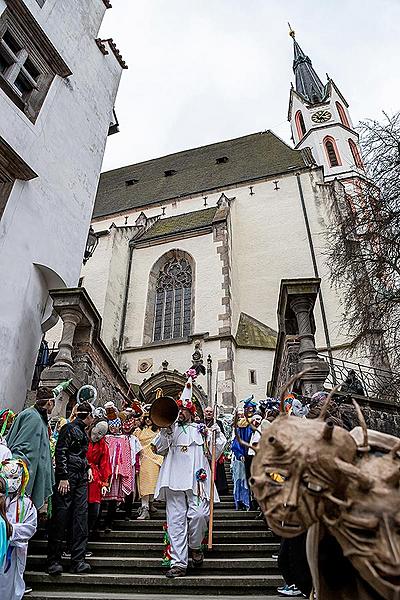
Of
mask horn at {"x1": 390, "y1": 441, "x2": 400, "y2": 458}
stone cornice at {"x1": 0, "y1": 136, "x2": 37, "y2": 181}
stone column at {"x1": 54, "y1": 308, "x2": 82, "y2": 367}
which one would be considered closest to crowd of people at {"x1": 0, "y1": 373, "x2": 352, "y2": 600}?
mask horn at {"x1": 390, "y1": 441, "x2": 400, "y2": 458}

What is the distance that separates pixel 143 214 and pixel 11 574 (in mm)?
20827

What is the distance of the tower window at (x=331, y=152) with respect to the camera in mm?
25953

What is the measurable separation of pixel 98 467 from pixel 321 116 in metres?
30.2

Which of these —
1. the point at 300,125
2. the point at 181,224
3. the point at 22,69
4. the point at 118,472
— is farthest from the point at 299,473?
the point at 300,125

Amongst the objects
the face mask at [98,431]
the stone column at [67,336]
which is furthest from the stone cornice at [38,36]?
the face mask at [98,431]

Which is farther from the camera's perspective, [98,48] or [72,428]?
[98,48]

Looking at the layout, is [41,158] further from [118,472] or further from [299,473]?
[299,473]

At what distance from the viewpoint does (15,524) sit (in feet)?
10.3

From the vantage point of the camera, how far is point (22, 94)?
950cm

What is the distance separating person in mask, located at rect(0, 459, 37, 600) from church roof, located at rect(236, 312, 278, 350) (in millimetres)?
12686

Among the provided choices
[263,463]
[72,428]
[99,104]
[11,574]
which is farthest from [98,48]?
[263,463]

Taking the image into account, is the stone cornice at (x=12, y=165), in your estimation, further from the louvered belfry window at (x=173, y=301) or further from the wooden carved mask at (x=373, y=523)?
the louvered belfry window at (x=173, y=301)

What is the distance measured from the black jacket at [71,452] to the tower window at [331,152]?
82.0ft

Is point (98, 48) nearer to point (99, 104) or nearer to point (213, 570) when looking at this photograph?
point (99, 104)
